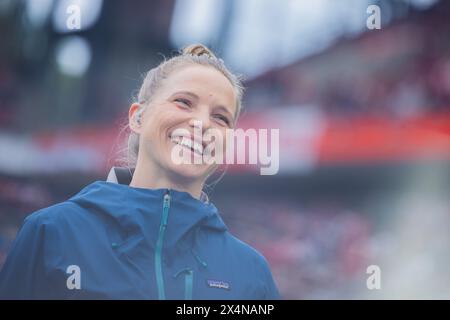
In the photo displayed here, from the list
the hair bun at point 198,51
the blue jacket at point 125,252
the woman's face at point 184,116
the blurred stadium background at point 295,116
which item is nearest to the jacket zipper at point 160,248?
the blue jacket at point 125,252

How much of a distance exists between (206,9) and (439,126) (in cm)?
99

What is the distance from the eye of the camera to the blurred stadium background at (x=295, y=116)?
2322 mm

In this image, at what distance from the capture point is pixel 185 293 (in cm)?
169

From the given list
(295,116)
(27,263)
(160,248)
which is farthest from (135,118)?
(295,116)

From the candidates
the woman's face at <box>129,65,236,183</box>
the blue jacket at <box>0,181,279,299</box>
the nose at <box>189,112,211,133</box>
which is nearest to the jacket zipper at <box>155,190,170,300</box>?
the blue jacket at <box>0,181,279,299</box>

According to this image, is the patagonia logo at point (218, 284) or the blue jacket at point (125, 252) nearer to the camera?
the blue jacket at point (125, 252)

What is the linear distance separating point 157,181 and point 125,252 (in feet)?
0.70

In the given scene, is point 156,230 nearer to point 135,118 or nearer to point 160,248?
point 160,248

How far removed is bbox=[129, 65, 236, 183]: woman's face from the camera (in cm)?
175

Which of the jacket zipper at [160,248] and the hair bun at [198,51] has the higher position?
the hair bun at [198,51]

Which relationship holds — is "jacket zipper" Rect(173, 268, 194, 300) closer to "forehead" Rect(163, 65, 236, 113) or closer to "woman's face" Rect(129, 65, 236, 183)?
"woman's face" Rect(129, 65, 236, 183)

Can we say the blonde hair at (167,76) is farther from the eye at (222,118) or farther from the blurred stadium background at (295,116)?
the blurred stadium background at (295,116)

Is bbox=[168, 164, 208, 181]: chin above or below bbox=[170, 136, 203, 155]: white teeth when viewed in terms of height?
below

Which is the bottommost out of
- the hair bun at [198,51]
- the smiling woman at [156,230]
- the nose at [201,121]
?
the smiling woman at [156,230]
